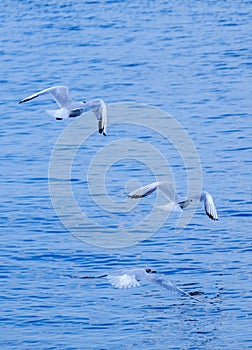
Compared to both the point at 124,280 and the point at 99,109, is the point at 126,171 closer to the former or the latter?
the point at 99,109

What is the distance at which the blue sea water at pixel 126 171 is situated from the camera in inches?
813

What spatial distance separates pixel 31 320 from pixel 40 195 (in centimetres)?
746

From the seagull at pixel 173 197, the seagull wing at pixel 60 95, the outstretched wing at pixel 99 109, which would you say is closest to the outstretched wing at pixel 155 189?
the seagull at pixel 173 197

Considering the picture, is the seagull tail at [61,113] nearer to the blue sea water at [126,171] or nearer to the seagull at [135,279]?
the seagull at [135,279]

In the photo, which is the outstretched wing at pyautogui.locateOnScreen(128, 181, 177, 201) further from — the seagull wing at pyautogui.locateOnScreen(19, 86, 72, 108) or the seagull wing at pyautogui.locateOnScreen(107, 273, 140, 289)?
the seagull wing at pyautogui.locateOnScreen(19, 86, 72, 108)

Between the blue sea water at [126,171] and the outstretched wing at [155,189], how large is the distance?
1.68 m

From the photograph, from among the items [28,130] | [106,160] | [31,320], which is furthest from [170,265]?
[28,130]

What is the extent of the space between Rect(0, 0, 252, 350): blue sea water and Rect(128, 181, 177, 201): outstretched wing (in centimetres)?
168

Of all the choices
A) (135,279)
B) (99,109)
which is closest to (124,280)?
(135,279)

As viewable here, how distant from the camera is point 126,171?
29.8 meters

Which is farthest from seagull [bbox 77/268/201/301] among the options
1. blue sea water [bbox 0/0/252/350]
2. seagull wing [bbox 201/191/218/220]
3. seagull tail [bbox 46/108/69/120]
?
seagull tail [bbox 46/108/69/120]

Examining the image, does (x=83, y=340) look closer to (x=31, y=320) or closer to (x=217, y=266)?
(x=31, y=320)

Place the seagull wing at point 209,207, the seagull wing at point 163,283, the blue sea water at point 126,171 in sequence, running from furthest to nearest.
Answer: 1. the seagull wing at point 209,207
2. the blue sea water at point 126,171
3. the seagull wing at point 163,283

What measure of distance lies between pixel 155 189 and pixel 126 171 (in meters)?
8.30
